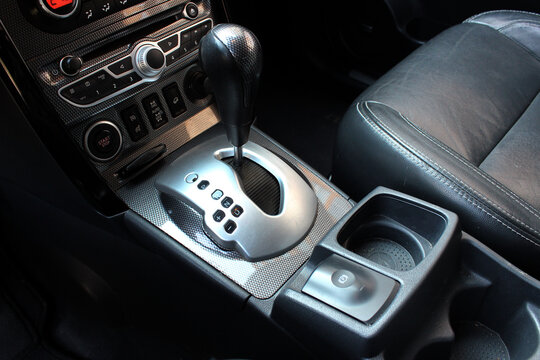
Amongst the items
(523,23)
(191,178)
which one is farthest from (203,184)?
(523,23)

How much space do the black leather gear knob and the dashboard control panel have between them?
17 centimetres

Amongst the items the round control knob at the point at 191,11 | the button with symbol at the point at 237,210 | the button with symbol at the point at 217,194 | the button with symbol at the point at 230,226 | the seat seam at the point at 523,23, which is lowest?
the seat seam at the point at 523,23

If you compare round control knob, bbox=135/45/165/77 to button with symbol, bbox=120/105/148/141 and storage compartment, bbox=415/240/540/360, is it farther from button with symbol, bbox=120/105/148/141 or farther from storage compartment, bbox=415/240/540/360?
storage compartment, bbox=415/240/540/360

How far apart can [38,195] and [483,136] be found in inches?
35.6

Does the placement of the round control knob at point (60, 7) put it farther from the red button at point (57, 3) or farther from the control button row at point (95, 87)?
the control button row at point (95, 87)

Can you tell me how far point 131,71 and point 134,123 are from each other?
10cm

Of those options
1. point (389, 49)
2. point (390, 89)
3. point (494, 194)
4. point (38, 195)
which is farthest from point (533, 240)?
point (389, 49)

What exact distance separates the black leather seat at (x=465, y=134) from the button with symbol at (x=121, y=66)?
17.3 inches

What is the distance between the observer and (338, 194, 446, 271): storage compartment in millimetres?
755

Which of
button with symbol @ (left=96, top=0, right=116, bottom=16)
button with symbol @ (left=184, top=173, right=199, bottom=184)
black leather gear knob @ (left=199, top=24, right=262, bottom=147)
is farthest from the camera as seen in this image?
button with symbol @ (left=184, top=173, right=199, bottom=184)

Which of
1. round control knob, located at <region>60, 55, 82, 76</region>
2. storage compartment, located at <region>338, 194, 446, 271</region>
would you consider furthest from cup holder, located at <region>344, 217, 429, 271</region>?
round control knob, located at <region>60, 55, 82, 76</region>

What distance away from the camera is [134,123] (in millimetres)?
832

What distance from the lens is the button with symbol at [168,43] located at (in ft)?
Result: 2.68

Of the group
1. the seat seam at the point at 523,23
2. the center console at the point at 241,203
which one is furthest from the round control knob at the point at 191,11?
the seat seam at the point at 523,23
